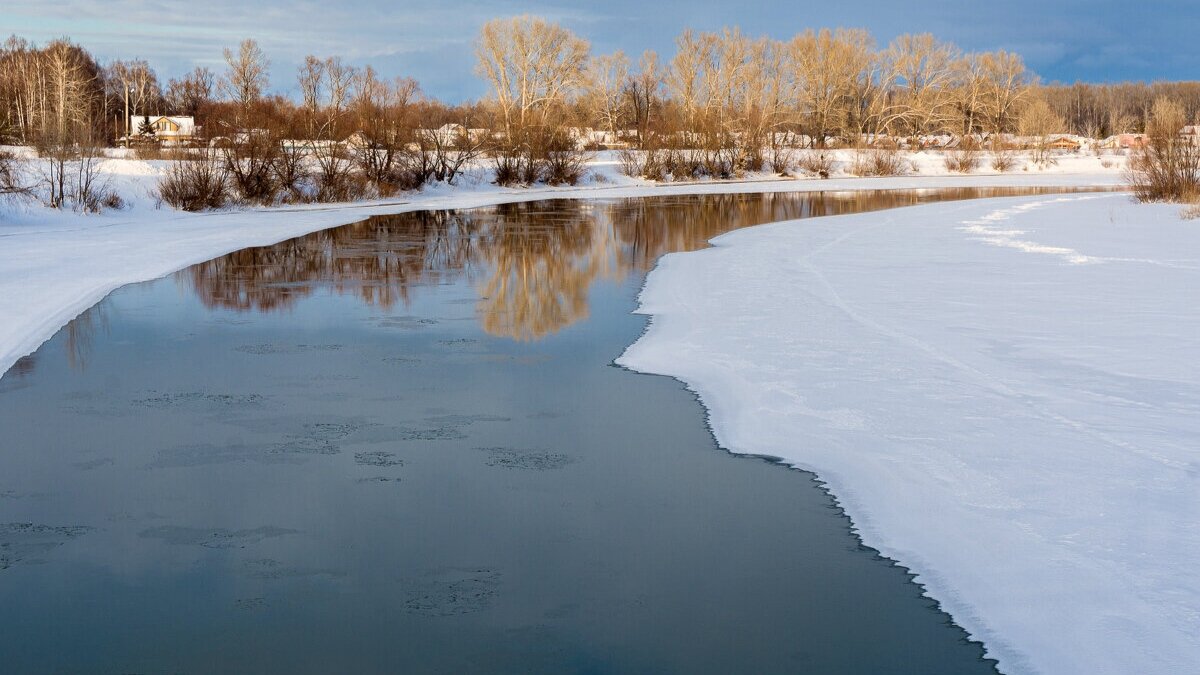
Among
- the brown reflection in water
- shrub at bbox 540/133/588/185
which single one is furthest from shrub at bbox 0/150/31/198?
shrub at bbox 540/133/588/185

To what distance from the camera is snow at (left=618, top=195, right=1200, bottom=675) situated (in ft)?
16.4

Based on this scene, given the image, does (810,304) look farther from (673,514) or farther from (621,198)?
(621,198)

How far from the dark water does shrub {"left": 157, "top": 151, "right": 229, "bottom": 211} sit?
789 inches

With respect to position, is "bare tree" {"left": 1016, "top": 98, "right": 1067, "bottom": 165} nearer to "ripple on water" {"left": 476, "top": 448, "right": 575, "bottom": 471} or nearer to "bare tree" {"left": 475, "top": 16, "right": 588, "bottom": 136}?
"bare tree" {"left": 475, "top": 16, "right": 588, "bottom": 136}

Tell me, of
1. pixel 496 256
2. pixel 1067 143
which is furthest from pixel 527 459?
pixel 1067 143

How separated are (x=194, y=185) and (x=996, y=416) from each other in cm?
2704

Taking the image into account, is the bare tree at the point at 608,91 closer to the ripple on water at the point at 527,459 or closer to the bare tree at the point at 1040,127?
the bare tree at the point at 1040,127

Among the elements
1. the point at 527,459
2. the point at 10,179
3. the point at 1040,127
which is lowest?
the point at 527,459

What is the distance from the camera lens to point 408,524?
602 centimetres

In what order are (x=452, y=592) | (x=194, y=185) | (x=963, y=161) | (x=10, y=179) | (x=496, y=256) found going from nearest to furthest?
1. (x=452, y=592)
2. (x=496, y=256)
3. (x=10, y=179)
4. (x=194, y=185)
5. (x=963, y=161)

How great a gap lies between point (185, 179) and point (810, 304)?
2234 cm

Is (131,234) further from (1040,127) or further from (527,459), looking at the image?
(1040,127)

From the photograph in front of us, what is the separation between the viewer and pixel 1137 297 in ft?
44.1

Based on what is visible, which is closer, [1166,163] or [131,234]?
[131,234]
